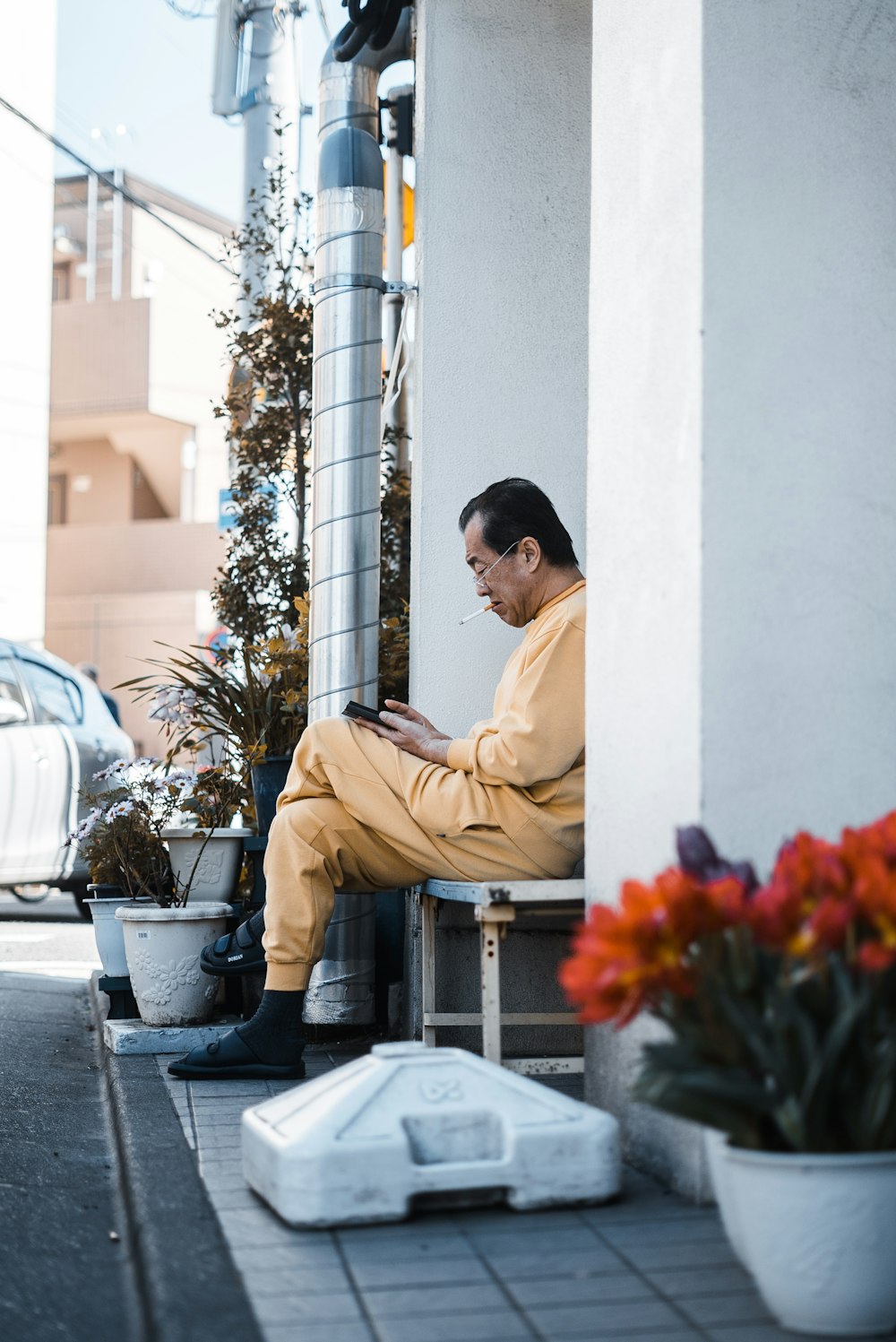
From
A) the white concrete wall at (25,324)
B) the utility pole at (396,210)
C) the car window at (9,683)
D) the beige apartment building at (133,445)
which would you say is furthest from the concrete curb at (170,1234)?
the beige apartment building at (133,445)

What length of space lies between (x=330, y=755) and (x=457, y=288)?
69.5 inches

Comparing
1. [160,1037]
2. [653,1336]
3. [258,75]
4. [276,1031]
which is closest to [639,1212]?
[653,1336]

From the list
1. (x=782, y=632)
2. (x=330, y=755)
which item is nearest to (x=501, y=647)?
(x=330, y=755)

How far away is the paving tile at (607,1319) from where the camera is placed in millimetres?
2316

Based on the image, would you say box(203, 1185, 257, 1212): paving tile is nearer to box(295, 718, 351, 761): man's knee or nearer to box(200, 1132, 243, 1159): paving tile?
box(200, 1132, 243, 1159): paving tile

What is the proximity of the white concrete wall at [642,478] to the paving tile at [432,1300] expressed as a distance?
0.55 metres

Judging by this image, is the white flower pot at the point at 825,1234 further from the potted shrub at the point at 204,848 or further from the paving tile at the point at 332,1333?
the potted shrub at the point at 204,848

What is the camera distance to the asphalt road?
2631mm

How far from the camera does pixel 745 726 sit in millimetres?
2910

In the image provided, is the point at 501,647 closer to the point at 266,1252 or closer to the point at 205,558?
the point at 266,1252

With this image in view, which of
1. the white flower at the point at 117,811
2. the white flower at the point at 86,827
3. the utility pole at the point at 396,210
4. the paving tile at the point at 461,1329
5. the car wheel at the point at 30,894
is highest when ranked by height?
the utility pole at the point at 396,210

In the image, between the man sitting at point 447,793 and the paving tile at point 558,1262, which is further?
the man sitting at point 447,793

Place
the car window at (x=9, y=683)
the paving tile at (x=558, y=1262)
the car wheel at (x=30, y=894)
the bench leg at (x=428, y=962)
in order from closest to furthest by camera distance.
→ the paving tile at (x=558, y=1262)
the bench leg at (x=428, y=962)
the car window at (x=9, y=683)
the car wheel at (x=30, y=894)

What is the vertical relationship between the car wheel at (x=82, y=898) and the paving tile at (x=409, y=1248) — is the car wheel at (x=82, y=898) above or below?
below
